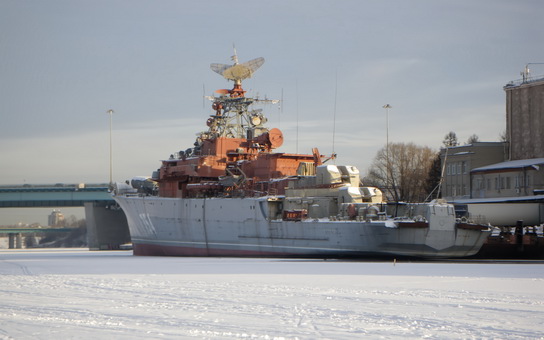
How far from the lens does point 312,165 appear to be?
155 ft

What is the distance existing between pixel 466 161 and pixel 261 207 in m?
36.3

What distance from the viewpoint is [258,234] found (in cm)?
4512

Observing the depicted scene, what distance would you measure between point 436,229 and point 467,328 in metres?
23.3

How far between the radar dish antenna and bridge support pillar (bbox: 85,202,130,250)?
38925 millimetres

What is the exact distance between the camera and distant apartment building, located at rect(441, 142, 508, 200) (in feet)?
243

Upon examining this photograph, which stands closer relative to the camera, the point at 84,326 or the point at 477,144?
the point at 84,326

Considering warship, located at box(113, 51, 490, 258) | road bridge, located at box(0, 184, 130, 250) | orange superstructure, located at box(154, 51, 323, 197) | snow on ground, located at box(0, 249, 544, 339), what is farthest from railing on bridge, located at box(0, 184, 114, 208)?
snow on ground, located at box(0, 249, 544, 339)

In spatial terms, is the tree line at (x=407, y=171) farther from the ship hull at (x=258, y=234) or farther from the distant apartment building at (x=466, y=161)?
the ship hull at (x=258, y=234)

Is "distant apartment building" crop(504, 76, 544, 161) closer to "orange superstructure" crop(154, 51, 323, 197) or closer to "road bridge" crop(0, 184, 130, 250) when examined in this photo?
"orange superstructure" crop(154, 51, 323, 197)

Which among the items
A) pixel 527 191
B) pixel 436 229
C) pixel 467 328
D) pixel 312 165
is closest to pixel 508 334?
pixel 467 328

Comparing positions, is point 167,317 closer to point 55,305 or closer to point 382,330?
point 55,305

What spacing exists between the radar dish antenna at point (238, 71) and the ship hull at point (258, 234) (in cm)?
1152

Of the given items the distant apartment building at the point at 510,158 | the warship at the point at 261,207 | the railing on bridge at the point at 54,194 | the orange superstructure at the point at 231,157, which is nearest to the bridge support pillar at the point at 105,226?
the railing on bridge at the point at 54,194

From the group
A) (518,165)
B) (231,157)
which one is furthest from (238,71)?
(518,165)
